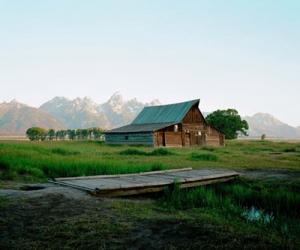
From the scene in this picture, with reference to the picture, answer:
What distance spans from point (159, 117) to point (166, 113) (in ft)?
3.97

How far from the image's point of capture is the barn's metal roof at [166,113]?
47.6 meters

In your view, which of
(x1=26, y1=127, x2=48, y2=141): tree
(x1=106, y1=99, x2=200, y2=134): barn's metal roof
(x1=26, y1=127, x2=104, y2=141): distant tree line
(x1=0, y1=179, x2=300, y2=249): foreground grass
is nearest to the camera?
(x1=0, y1=179, x2=300, y2=249): foreground grass

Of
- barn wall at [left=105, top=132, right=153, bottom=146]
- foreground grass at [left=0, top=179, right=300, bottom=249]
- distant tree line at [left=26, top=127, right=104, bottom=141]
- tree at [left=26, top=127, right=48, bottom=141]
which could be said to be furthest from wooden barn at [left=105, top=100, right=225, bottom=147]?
tree at [left=26, top=127, right=48, bottom=141]

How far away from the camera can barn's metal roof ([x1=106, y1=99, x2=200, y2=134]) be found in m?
46.9

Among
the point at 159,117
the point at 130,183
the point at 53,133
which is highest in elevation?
the point at 159,117

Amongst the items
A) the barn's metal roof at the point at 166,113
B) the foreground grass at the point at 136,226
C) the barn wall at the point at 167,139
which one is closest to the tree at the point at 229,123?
the barn's metal roof at the point at 166,113

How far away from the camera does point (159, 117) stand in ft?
167

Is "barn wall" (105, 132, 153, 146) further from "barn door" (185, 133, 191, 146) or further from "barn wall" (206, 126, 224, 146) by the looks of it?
"barn wall" (206, 126, 224, 146)

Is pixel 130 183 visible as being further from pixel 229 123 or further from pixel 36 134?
pixel 36 134

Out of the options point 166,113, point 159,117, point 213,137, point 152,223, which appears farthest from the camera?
point 213,137

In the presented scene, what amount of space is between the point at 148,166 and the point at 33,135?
256ft

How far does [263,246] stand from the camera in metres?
5.43

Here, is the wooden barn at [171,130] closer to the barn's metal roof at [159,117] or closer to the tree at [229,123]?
the barn's metal roof at [159,117]

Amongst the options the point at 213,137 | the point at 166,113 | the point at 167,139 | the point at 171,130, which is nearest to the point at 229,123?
the point at 213,137
